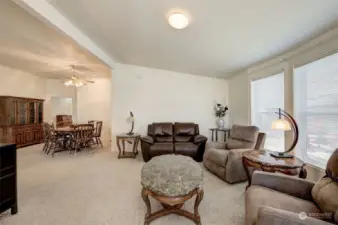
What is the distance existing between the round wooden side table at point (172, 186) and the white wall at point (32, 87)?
6336 mm

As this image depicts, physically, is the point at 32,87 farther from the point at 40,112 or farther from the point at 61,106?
the point at 61,106

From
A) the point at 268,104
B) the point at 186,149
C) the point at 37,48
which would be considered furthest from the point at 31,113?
the point at 268,104

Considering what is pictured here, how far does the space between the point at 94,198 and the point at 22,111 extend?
5.44 m

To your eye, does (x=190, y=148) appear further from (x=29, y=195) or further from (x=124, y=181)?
(x=29, y=195)

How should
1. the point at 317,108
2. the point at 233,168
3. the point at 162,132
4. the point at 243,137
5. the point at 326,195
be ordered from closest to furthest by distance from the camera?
1. the point at 326,195
2. the point at 317,108
3. the point at 233,168
4. the point at 243,137
5. the point at 162,132

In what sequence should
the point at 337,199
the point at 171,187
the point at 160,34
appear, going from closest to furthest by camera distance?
the point at 337,199, the point at 171,187, the point at 160,34

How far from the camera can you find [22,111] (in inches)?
238

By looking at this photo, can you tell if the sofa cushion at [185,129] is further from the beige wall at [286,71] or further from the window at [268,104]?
the window at [268,104]

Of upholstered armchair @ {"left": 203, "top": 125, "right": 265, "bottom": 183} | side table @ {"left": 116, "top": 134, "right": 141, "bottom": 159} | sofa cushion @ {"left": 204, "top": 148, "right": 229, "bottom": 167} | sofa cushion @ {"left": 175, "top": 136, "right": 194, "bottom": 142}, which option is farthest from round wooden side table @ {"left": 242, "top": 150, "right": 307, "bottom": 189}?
side table @ {"left": 116, "top": 134, "right": 141, "bottom": 159}

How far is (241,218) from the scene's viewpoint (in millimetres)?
2043

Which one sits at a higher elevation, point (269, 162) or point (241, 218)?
point (269, 162)

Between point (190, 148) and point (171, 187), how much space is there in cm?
255

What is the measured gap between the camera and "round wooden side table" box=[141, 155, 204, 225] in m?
1.81

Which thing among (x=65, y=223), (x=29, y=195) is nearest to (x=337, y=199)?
(x=65, y=223)
